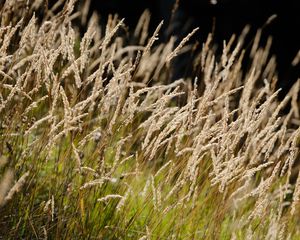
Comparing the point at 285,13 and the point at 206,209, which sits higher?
the point at 285,13

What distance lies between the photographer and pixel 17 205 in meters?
2.67

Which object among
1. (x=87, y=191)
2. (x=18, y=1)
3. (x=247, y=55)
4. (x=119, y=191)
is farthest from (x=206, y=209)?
(x=247, y=55)

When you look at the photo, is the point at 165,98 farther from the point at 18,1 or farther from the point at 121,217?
the point at 18,1

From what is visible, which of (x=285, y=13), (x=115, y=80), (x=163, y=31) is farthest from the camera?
(x=163, y=31)

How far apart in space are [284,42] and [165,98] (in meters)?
4.11

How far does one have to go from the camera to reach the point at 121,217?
2803 mm

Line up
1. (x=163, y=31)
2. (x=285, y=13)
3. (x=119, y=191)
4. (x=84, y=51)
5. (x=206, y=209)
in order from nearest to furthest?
(x=84, y=51) → (x=119, y=191) → (x=206, y=209) → (x=285, y=13) → (x=163, y=31)

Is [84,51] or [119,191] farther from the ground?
[84,51]

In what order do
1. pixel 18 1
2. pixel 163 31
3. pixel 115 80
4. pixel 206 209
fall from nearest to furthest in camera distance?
pixel 115 80
pixel 206 209
pixel 18 1
pixel 163 31

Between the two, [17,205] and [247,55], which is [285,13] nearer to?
[247,55]

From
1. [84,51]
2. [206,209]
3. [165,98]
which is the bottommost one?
[206,209]

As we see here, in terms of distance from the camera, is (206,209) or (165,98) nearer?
(165,98)

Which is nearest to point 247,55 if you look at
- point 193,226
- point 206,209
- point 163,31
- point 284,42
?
point 284,42

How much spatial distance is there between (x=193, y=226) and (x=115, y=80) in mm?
1035
